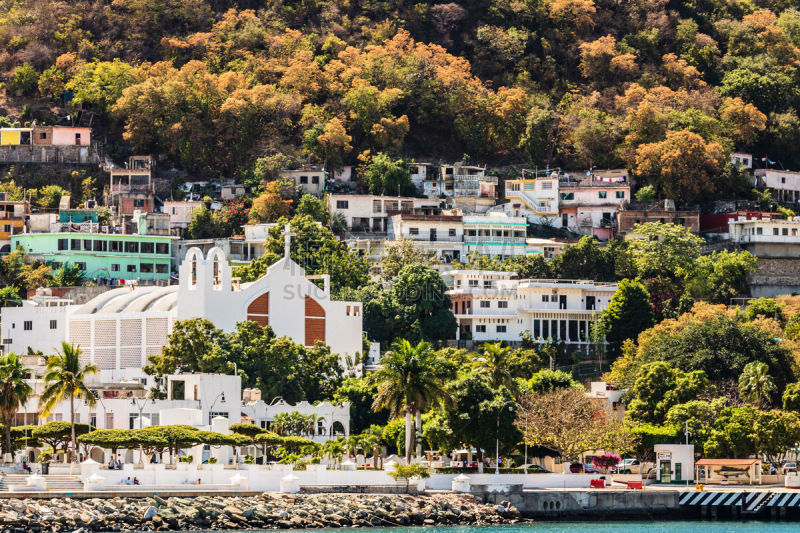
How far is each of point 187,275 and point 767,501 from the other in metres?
29.7

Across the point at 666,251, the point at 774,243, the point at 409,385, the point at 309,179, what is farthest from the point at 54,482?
the point at 774,243

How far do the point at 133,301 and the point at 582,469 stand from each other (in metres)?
25.8

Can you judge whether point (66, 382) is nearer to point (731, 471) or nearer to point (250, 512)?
point (250, 512)

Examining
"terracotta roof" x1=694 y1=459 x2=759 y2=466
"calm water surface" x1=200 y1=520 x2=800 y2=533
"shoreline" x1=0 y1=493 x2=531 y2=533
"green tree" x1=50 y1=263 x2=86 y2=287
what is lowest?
"calm water surface" x1=200 y1=520 x2=800 y2=533

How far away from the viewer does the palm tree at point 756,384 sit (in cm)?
7869

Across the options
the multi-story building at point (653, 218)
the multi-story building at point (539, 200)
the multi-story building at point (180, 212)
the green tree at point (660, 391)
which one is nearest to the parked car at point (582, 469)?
the green tree at point (660, 391)

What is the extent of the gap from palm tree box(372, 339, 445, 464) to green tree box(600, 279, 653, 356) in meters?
25.4

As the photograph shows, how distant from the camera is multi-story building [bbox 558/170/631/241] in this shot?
110438mm

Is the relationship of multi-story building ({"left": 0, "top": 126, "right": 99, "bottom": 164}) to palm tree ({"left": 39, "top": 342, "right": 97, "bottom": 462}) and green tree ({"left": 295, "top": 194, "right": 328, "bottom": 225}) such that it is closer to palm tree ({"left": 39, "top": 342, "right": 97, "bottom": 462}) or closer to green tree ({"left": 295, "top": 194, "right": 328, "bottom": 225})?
green tree ({"left": 295, "top": 194, "right": 328, "bottom": 225})

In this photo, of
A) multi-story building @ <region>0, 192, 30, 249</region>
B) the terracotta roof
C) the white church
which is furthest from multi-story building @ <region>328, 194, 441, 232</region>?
the terracotta roof

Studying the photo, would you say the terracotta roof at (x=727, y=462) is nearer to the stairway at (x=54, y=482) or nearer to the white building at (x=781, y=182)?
the stairway at (x=54, y=482)

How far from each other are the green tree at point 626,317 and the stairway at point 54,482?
38.2m

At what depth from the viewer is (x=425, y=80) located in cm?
11731

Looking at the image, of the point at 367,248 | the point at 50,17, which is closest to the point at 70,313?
the point at 367,248
